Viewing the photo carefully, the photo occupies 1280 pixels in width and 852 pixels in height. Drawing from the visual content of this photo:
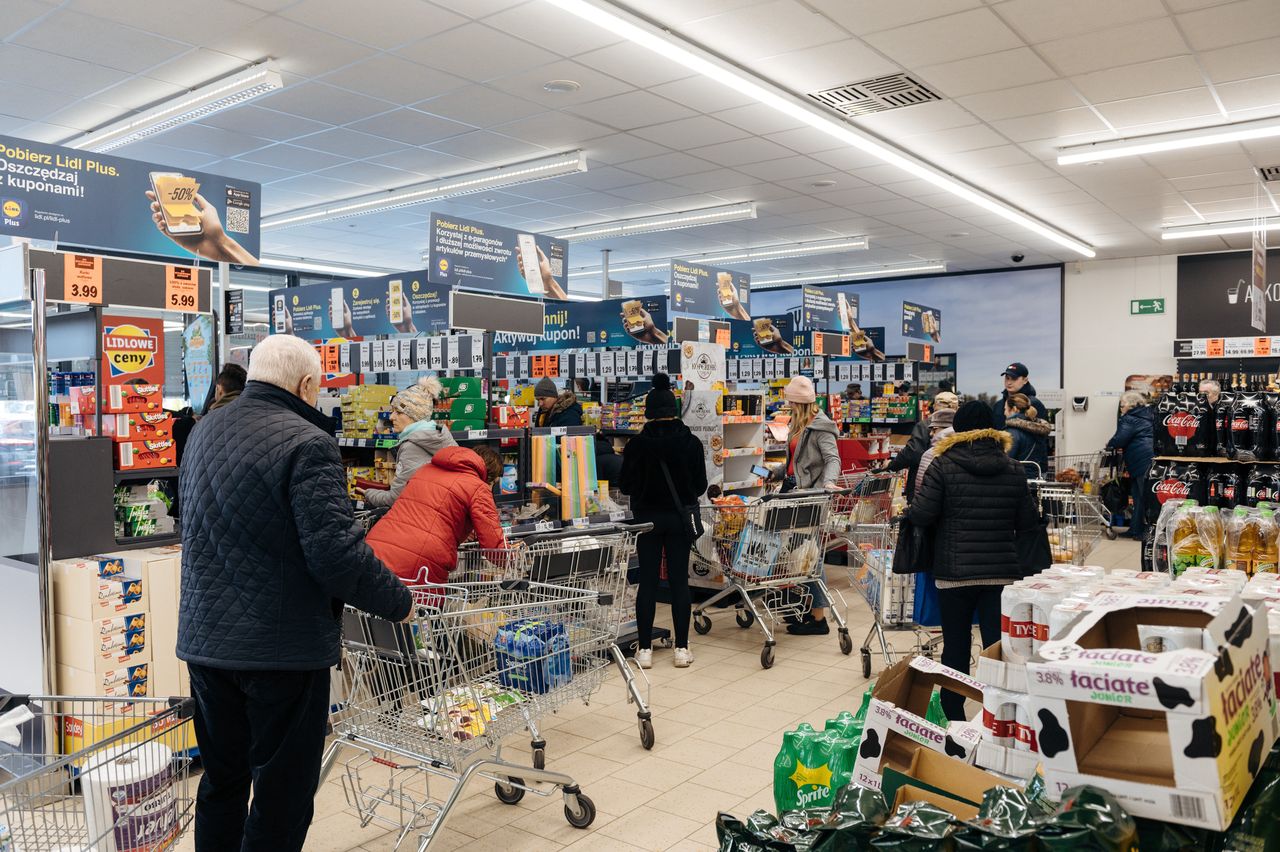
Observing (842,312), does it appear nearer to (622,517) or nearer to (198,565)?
(622,517)

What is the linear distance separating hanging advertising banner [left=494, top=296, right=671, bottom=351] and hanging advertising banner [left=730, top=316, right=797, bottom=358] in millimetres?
1235

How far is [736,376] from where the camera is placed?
1289cm

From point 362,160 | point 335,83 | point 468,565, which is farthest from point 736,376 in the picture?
point 468,565

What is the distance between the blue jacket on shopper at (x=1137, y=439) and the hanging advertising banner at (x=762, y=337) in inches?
161

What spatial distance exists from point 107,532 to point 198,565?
207 cm

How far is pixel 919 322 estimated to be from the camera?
13992 mm

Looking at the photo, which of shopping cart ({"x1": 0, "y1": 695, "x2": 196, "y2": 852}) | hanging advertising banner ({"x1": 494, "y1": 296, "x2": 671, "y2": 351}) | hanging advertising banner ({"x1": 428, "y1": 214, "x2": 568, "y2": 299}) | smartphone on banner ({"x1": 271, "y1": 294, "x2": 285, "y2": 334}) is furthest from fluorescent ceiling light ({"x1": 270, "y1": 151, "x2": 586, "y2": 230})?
shopping cart ({"x1": 0, "y1": 695, "x2": 196, "y2": 852})

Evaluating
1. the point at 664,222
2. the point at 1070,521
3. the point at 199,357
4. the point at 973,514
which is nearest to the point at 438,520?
the point at 199,357

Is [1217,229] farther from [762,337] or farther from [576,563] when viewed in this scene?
[576,563]

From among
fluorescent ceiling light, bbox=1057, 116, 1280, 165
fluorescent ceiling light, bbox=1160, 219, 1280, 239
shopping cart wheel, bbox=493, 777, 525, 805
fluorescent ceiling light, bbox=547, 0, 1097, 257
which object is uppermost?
fluorescent ceiling light, bbox=547, 0, 1097, 257

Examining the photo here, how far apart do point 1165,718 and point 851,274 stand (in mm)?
17086

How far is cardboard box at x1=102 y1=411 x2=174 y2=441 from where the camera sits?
14.3 ft

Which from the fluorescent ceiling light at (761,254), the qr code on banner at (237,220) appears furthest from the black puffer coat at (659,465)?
the fluorescent ceiling light at (761,254)

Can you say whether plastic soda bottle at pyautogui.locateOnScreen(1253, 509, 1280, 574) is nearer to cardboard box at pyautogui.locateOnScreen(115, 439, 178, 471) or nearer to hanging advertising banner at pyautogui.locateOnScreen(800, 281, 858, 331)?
cardboard box at pyautogui.locateOnScreen(115, 439, 178, 471)
